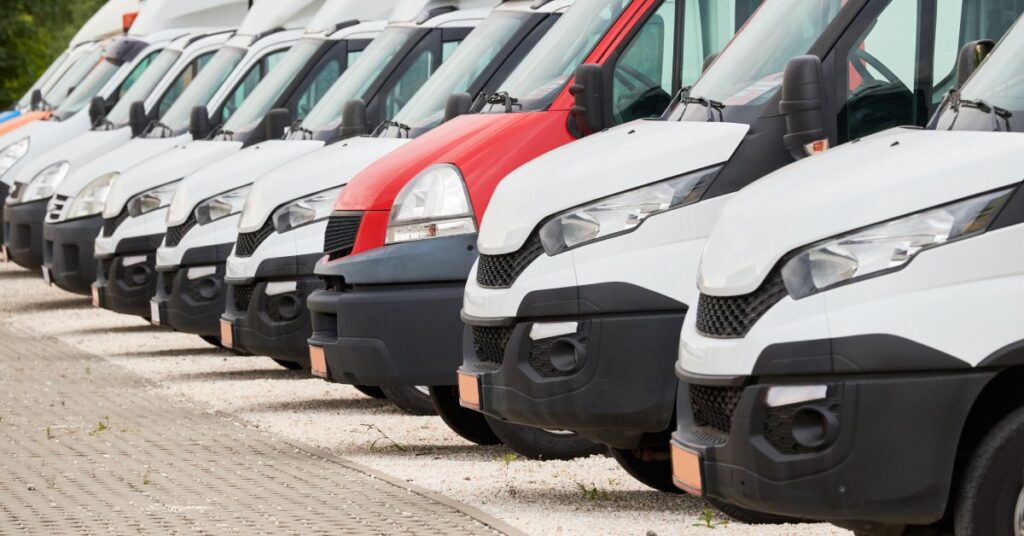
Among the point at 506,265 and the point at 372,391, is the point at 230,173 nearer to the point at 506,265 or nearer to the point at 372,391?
the point at 372,391

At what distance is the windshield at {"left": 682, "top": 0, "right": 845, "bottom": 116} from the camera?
8.09m

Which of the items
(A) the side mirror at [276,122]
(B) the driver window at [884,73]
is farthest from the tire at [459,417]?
(A) the side mirror at [276,122]

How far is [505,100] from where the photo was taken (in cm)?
1025

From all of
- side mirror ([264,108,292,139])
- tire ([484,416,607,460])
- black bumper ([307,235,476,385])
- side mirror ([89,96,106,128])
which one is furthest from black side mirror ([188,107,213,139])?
tire ([484,416,607,460])

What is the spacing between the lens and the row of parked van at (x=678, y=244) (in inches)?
231

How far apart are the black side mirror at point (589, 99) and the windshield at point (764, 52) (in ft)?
2.61

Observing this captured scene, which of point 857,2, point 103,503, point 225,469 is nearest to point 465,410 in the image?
point 225,469

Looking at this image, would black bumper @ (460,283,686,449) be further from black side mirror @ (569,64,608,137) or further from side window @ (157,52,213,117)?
side window @ (157,52,213,117)

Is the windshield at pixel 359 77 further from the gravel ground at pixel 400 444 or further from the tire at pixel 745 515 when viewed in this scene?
the tire at pixel 745 515

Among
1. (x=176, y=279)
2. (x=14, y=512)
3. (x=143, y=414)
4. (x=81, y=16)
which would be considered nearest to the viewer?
(x=14, y=512)

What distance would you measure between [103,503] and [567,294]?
234 cm

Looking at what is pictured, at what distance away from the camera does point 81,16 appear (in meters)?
77.1

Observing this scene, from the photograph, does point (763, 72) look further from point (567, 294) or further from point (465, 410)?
point (465, 410)

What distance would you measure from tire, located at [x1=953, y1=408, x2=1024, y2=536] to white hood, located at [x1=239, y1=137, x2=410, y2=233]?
618 cm
